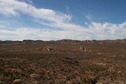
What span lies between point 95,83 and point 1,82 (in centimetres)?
710

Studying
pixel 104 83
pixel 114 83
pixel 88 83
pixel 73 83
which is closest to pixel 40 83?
pixel 73 83

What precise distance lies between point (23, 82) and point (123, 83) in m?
7.61

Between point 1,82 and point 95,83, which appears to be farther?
point 95,83

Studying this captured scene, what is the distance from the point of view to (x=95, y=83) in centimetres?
1241

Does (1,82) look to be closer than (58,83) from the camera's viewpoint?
Yes

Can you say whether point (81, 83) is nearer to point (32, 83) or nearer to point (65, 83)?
point (65, 83)

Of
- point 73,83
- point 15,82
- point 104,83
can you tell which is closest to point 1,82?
point 15,82

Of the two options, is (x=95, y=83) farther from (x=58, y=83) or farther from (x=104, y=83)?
(x=58, y=83)

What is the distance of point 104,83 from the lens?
11969mm

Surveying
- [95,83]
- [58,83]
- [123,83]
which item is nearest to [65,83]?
[58,83]

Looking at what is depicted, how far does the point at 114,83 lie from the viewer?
1206 centimetres

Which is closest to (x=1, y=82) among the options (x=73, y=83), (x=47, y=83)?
(x=47, y=83)

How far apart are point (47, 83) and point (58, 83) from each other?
85 centimetres

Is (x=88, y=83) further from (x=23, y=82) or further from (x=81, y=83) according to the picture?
(x=23, y=82)
